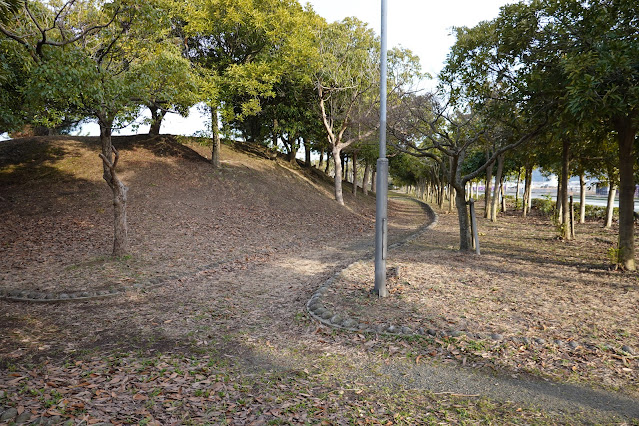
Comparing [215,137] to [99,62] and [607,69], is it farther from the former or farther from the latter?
[607,69]

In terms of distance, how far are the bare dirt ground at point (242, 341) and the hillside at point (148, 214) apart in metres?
0.10

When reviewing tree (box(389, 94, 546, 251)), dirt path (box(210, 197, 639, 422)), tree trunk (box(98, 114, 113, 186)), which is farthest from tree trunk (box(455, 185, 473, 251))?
tree trunk (box(98, 114, 113, 186))

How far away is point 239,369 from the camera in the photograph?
4492 mm

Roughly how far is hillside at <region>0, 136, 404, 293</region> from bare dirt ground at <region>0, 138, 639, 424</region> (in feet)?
0.32

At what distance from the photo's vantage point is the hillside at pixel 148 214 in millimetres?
9070

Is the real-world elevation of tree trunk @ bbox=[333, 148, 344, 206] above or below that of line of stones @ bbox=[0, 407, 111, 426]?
above

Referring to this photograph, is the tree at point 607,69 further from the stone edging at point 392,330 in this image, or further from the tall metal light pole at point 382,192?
the stone edging at point 392,330

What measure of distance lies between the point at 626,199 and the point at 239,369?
9.12 metres

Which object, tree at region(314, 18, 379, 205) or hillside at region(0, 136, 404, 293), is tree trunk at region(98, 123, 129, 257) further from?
tree at region(314, 18, 379, 205)

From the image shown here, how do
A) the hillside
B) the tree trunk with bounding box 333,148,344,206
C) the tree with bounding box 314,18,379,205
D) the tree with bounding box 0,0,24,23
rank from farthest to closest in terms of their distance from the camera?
the tree trunk with bounding box 333,148,344,206 < the tree with bounding box 314,18,379,205 < the hillside < the tree with bounding box 0,0,24,23

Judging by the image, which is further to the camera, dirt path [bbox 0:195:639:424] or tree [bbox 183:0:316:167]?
tree [bbox 183:0:316:167]

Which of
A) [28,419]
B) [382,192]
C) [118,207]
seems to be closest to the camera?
[28,419]

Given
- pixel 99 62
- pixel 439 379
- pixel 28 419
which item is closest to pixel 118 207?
pixel 99 62

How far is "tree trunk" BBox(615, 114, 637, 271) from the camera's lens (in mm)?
8586
